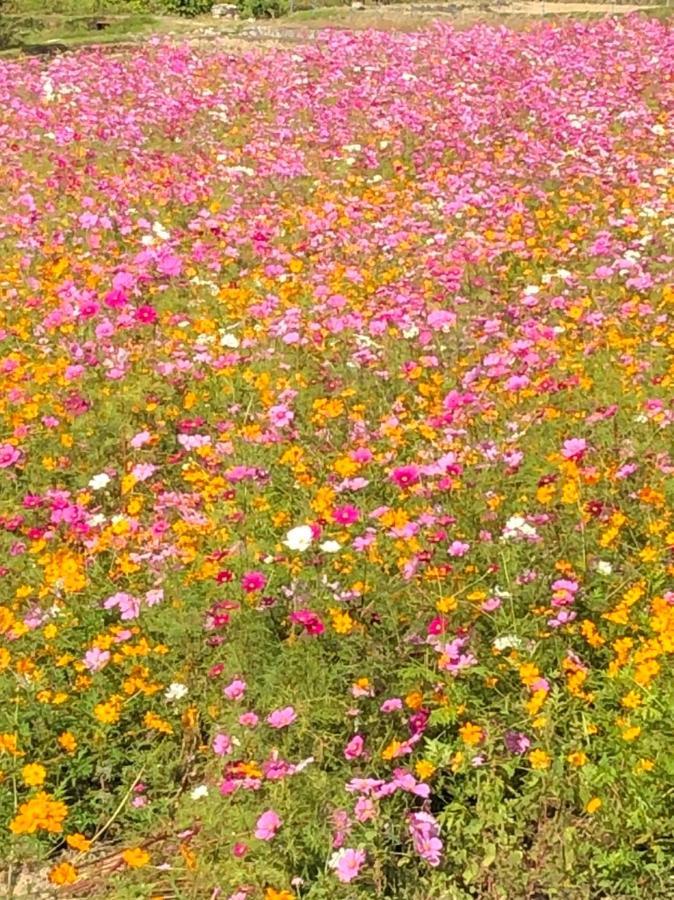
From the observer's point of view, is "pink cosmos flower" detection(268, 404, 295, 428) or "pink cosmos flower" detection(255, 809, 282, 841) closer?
"pink cosmos flower" detection(255, 809, 282, 841)

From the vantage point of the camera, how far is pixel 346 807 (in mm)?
2711

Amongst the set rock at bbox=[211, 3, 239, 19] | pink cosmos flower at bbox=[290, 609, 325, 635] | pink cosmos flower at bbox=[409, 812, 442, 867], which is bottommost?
rock at bbox=[211, 3, 239, 19]

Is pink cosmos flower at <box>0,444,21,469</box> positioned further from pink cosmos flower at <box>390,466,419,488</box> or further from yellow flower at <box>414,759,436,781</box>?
yellow flower at <box>414,759,436,781</box>

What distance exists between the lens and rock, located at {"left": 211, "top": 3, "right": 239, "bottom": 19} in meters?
44.1

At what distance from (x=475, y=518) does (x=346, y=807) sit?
1.27 metres

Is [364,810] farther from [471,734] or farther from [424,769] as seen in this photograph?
[471,734]

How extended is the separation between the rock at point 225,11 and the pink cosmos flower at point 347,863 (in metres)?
45.4

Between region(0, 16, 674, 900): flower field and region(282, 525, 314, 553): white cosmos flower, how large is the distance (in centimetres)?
1

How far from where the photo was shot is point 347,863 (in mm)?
2564

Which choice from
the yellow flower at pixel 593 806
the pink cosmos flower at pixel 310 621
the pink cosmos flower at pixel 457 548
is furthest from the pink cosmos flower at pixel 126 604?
the yellow flower at pixel 593 806

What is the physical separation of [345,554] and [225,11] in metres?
46.6

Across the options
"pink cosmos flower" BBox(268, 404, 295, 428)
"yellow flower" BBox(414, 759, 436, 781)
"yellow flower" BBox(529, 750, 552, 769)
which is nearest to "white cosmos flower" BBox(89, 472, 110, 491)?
"pink cosmos flower" BBox(268, 404, 295, 428)

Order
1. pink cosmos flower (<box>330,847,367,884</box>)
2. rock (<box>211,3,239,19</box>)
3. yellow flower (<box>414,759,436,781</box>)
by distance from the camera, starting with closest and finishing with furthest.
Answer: pink cosmos flower (<box>330,847,367,884</box>), yellow flower (<box>414,759,436,781</box>), rock (<box>211,3,239,19</box>)

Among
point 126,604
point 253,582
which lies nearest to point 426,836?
point 253,582
